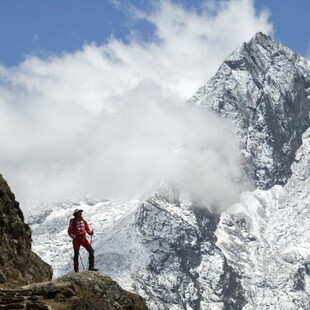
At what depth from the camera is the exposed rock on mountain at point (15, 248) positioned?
46.7 m

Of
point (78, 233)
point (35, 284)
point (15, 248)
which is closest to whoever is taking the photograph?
point (35, 284)

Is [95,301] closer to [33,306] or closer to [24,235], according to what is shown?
[33,306]

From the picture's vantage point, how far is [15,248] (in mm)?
48656

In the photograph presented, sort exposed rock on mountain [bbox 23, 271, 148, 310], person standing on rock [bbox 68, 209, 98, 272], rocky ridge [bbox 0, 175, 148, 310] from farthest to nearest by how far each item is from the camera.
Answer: person standing on rock [bbox 68, 209, 98, 272] < exposed rock on mountain [bbox 23, 271, 148, 310] < rocky ridge [bbox 0, 175, 148, 310]

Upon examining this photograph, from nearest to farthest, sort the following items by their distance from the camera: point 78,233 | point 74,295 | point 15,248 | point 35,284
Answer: point 74,295 → point 35,284 → point 78,233 → point 15,248

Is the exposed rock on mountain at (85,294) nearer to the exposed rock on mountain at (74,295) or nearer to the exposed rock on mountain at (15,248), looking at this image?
the exposed rock on mountain at (74,295)

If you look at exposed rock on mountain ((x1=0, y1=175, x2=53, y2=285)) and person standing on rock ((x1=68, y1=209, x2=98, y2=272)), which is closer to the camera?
person standing on rock ((x1=68, y1=209, x2=98, y2=272))

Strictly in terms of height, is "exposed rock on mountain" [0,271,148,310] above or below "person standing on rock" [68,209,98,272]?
below

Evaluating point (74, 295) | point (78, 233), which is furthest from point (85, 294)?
point (78, 233)

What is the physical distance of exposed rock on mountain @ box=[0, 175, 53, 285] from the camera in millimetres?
46656

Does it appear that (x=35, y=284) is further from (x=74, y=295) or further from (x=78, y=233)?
(x=78, y=233)

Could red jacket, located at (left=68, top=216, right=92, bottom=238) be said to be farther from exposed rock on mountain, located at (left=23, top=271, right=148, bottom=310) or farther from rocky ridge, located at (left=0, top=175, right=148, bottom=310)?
exposed rock on mountain, located at (left=23, top=271, right=148, bottom=310)

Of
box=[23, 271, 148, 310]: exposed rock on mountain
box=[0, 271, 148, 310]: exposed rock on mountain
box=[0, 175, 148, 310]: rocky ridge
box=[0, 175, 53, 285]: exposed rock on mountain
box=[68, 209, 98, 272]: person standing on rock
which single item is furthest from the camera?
box=[0, 175, 53, 285]: exposed rock on mountain

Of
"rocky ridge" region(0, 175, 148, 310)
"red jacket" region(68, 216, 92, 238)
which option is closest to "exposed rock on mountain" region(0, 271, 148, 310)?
"rocky ridge" region(0, 175, 148, 310)
